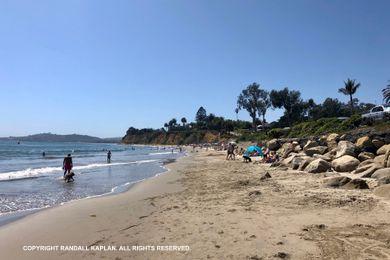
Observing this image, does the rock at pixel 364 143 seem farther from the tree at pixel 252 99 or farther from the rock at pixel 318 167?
the tree at pixel 252 99

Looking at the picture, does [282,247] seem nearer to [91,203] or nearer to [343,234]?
[343,234]

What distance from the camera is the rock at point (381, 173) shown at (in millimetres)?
12859

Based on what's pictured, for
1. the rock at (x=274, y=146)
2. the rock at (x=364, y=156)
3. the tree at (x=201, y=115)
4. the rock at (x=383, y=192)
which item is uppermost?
the tree at (x=201, y=115)

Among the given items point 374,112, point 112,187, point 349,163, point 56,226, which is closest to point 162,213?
point 56,226

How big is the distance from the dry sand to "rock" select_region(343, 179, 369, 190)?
52 centimetres

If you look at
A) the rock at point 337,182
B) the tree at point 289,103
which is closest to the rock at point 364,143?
the rock at point 337,182

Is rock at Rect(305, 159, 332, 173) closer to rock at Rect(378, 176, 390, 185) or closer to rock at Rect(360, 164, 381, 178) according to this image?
rock at Rect(360, 164, 381, 178)

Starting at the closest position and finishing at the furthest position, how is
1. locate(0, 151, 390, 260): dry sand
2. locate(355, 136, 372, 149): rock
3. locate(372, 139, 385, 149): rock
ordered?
1. locate(0, 151, 390, 260): dry sand
2. locate(355, 136, 372, 149): rock
3. locate(372, 139, 385, 149): rock

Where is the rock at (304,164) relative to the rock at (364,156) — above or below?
below

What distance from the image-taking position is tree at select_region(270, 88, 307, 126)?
8869cm

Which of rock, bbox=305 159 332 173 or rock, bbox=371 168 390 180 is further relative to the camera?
rock, bbox=305 159 332 173

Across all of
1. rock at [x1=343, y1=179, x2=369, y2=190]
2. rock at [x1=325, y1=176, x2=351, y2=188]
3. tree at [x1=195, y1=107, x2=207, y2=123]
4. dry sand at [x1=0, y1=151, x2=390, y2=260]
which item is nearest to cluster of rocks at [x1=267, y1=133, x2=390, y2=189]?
rock at [x1=343, y1=179, x2=369, y2=190]

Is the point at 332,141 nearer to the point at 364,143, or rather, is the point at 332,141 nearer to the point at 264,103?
the point at 364,143

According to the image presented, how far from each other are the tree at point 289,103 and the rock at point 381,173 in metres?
75.7
